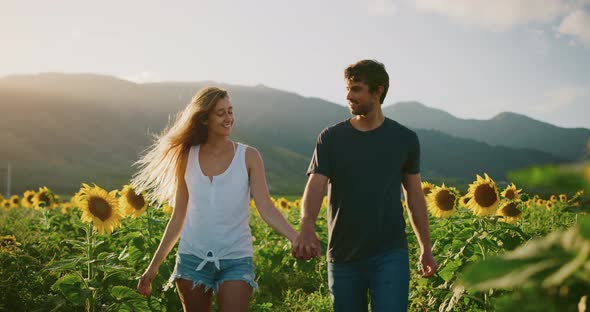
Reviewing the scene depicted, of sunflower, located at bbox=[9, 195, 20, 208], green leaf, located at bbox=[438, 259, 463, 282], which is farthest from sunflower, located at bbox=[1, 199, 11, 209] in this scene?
green leaf, located at bbox=[438, 259, 463, 282]

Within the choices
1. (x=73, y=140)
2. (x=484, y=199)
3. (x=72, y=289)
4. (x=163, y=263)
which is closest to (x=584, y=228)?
(x=72, y=289)

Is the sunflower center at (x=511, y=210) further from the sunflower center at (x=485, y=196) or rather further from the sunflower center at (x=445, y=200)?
the sunflower center at (x=485, y=196)

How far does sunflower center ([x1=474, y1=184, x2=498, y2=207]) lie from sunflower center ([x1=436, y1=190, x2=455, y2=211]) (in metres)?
0.70

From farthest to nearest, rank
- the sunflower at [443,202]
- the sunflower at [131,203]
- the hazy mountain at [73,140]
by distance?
the hazy mountain at [73,140] → the sunflower at [443,202] → the sunflower at [131,203]

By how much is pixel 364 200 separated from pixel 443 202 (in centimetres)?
329

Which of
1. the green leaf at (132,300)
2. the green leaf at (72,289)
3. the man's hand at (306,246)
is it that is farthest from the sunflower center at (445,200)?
the green leaf at (72,289)

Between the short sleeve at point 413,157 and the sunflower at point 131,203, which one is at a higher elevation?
the short sleeve at point 413,157

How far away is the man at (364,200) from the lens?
422 centimetres

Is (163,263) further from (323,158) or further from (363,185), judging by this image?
(363,185)

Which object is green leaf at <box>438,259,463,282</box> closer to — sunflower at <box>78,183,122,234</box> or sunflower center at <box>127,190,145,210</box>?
sunflower at <box>78,183,122,234</box>

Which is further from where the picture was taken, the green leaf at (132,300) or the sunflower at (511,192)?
the sunflower at (511,192)

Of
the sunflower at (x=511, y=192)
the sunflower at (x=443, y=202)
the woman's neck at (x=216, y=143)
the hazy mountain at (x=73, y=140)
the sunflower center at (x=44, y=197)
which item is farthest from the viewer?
the hazy mountain at (x=73, y=140)

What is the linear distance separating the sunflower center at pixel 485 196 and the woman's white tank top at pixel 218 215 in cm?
305

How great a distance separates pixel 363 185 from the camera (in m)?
4.28
